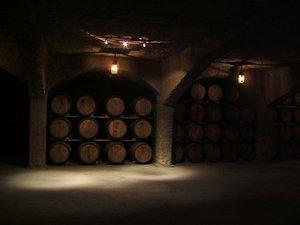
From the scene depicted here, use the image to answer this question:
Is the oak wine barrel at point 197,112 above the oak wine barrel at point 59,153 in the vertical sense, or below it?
above

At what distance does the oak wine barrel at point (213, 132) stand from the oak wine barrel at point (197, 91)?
89 cm

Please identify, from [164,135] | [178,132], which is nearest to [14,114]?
[164,135]

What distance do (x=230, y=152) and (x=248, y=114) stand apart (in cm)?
128

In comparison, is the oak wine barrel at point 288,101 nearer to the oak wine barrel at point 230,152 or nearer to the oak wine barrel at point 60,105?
the oak wine barrel at point 230,152

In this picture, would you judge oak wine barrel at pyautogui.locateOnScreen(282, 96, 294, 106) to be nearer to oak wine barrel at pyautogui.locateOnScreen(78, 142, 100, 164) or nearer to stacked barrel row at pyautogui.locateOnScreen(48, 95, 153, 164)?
stacked barrel row at pyautogui.locateOnScreen(48, 95, 153, 164)

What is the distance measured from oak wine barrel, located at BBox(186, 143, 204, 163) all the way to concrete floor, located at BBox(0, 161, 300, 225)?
123cm

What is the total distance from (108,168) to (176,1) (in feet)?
17.9

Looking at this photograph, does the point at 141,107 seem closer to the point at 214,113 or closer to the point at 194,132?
the point at 194,132

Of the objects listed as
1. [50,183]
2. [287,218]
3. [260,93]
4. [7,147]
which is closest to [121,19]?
[50,183]

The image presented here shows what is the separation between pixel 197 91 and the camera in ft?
37.5

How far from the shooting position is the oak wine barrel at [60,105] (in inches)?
398

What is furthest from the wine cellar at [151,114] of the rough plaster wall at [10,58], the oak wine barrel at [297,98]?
the oak wine barrel at [297,98]

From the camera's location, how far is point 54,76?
9.67 m

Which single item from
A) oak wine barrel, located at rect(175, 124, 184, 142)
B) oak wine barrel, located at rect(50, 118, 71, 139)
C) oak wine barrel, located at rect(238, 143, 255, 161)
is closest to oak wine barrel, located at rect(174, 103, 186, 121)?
oak wine barrel, located at rect(175, 124, 184, 142)
